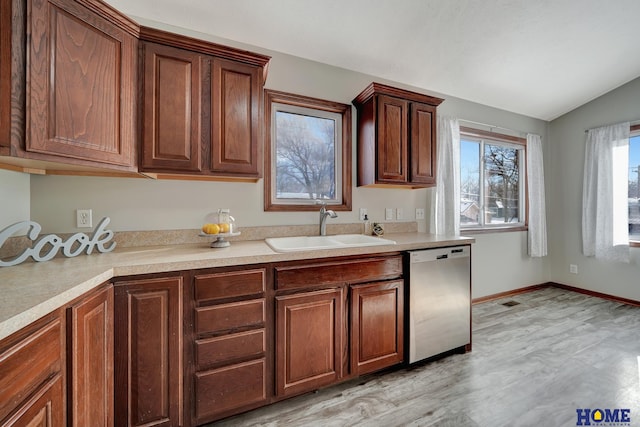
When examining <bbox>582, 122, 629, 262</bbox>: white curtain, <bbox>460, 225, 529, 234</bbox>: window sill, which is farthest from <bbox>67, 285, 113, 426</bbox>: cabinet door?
<bbox>582, 122, 629, 262</bbox>: white curtain

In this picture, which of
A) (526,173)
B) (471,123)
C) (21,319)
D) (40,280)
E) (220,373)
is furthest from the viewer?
(526,173)

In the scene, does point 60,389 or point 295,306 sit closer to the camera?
point 60,389

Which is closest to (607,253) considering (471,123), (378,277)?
(471,123)

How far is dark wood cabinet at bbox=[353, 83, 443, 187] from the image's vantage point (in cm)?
229

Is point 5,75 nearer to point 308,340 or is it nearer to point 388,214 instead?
point 308,340

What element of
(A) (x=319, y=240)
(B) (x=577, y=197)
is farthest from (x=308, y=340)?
(B) (x=577, y=197)

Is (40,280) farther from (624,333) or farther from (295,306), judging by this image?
(624,333)

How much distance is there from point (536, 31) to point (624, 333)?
9.65ft

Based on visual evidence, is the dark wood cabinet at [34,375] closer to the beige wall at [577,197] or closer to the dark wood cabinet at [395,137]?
the dark wood cabinet at [395,137]

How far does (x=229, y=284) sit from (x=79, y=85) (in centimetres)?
122

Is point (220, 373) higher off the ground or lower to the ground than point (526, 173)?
lower

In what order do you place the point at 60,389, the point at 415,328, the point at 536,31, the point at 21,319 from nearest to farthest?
1. the point at 21,319
2. the point at 60,389
3. the point at 415,328
4. the point at 536,31

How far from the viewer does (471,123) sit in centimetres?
327

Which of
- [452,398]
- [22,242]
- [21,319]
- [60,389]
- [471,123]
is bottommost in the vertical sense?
[452,398]
